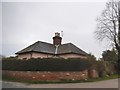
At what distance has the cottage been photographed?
33297mm

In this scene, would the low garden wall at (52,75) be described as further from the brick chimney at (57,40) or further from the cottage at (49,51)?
the brick chimney at (57,40)

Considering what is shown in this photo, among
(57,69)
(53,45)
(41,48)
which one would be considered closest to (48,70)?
(57,69)

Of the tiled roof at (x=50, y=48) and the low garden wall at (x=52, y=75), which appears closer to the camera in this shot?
the low garden wall at (x=52, y=75)

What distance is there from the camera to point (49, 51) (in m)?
35.1

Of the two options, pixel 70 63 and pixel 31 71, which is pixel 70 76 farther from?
pixel 31 71

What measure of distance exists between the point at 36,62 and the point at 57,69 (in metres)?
2.89

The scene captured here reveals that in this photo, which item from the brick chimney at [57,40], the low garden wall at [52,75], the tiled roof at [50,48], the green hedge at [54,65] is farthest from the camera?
the brick chimney at [57,40]

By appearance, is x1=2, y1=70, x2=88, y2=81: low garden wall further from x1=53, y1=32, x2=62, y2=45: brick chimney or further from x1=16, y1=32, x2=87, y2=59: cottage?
x1=53, y1=32, x2=62, y2=45: brick chimney

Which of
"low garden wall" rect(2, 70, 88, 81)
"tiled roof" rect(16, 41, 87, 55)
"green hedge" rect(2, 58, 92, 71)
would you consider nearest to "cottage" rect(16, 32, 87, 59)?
"tiled roof" rect(16, 41, 87, 55)

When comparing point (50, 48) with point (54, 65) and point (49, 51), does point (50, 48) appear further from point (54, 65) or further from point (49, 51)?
point (54, 65)

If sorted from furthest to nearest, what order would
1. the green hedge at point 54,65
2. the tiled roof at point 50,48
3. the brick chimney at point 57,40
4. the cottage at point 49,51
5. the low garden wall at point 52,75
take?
the brick chimney at point 57,40
the tiled roof at point 50,48
the cottage at point 49,51
the green hedge at point 54,65
the low garden wall at point 52,75

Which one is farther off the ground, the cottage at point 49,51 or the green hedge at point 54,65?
the cottage at point 49,51

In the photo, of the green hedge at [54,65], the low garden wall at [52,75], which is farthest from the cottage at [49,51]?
the low garden wall at [52,75]

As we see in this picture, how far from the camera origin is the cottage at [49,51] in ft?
109
